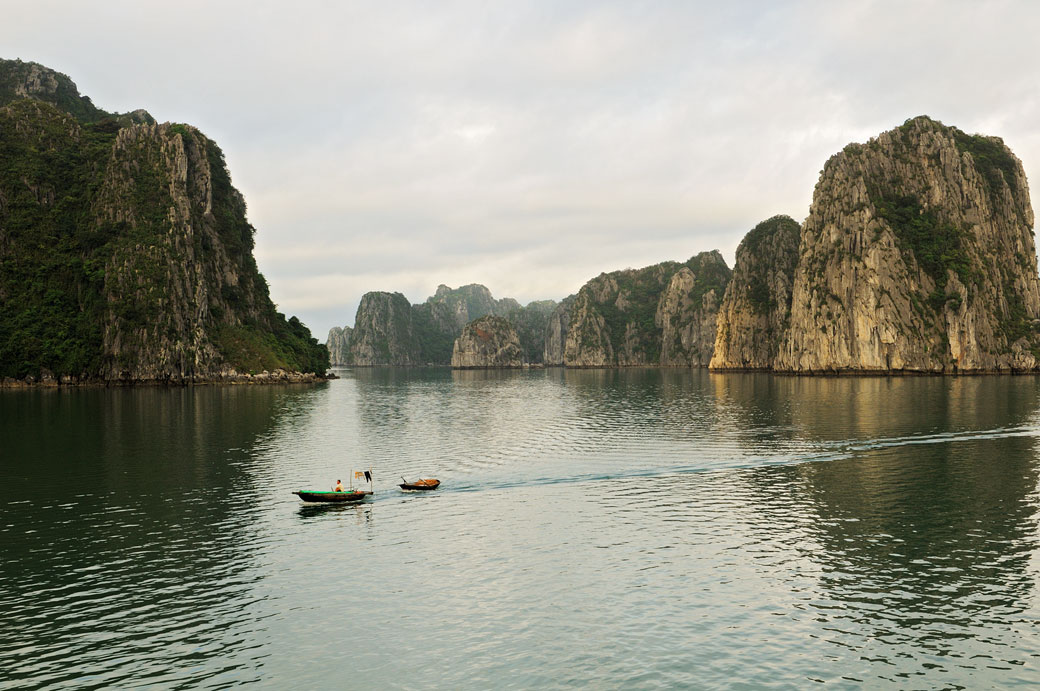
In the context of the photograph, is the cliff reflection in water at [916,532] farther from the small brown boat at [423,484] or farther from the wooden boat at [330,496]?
the wooden boat at [330,496]

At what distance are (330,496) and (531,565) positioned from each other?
20.5 metres

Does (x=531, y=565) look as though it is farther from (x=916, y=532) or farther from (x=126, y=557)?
(x=916, y=532)

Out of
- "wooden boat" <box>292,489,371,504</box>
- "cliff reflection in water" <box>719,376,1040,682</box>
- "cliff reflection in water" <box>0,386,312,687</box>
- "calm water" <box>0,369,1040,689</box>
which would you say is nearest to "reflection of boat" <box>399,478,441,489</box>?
"calm water" <box>0,369,1040,689</box>

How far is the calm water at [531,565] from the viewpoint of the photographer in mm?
26172

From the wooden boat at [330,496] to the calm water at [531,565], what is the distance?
106 centimetres

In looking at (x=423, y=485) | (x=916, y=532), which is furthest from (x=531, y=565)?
(x=916, y=532)

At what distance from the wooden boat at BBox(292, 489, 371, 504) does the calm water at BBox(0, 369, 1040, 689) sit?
3.47ft

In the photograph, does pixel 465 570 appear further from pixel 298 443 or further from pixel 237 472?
pixel 298 443

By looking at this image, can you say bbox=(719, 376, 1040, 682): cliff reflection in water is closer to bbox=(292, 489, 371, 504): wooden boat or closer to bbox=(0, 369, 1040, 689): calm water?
bbox=(0, 369, 1040, 689): calm water

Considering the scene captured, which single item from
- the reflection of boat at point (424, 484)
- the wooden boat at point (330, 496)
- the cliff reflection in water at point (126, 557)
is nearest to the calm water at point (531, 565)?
the cliff reflection in water at point (126, 557)

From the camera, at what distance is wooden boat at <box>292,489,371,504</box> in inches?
2020

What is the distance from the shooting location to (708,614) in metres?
30.6

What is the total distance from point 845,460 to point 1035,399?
3177 inches

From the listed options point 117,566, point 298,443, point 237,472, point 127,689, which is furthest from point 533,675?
point 298,443
